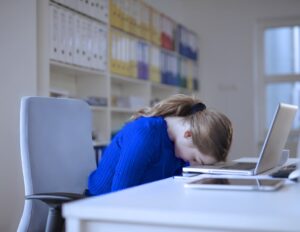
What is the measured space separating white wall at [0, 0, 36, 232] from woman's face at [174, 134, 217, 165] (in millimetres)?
1443

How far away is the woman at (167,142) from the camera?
1.60 m

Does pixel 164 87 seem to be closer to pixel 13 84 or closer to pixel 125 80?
pixel 125 80

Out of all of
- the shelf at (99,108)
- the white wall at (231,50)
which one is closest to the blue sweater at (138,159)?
the shelf at (99,108)

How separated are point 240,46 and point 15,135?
3.81 metres

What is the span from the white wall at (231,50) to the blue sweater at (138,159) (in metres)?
4.29

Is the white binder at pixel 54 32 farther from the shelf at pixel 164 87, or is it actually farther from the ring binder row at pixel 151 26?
the shelf at pixel 164 87

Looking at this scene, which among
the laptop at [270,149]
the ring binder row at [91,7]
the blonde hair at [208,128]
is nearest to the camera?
the laptop at [270,149]

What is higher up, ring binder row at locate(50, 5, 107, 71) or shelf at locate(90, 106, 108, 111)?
ring binder row at locate(50, 5, 107, 71)

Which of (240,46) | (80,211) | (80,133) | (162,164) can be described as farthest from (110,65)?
(80,211)

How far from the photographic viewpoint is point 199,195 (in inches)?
43.5

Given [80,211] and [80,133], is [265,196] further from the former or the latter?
[80,133]

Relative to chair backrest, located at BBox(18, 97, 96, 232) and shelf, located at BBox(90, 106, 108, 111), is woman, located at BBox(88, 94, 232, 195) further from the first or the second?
shelf, located at BBox(90, 106, 108, 111)

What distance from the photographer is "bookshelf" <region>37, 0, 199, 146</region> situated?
3156 millimetres

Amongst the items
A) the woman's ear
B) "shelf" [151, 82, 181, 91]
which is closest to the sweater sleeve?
the woman's ear
